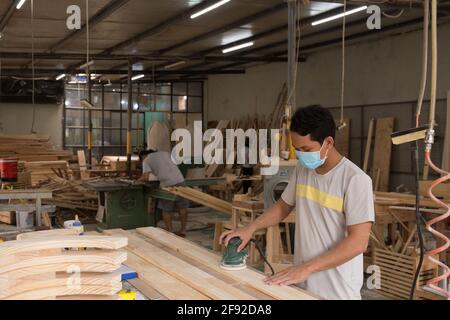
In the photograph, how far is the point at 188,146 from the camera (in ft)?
47.3

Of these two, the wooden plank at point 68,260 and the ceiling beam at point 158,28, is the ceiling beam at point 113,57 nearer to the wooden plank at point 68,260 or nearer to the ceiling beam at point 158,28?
the ceiling beam at point 158,28

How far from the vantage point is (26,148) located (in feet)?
34.2

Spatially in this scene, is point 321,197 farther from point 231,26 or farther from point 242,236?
point 231,26

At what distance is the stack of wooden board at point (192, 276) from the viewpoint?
185 centimetres

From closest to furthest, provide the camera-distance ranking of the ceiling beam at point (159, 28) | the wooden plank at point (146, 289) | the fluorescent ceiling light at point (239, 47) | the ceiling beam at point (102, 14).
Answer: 1. the wooden plank at point (146, 289)
2. the ceiling beam at point (102, 14)
3. the ceiling beam at point (159, 28)
4. the fluorescent ceiling light at point (239, 47)

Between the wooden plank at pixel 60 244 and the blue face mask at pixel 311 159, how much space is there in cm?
84

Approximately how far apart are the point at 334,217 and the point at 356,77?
8809mm

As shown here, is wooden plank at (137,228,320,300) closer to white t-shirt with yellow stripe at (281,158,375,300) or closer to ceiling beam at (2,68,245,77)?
white t-shirt with yellow stripe at (281,158,375,300)

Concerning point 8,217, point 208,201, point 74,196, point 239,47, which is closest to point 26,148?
point 74,196

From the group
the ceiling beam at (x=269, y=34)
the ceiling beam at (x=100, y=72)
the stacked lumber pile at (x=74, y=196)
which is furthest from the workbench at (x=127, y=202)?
the ceiling beam at (x=100, y=72)

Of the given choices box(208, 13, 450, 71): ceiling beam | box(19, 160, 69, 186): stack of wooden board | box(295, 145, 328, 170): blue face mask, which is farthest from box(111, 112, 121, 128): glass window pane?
box(295, 145, 328, 170): blue face mask

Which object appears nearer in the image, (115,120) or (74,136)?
(74,136)

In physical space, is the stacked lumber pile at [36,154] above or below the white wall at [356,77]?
below

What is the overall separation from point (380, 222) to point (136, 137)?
1173cm
